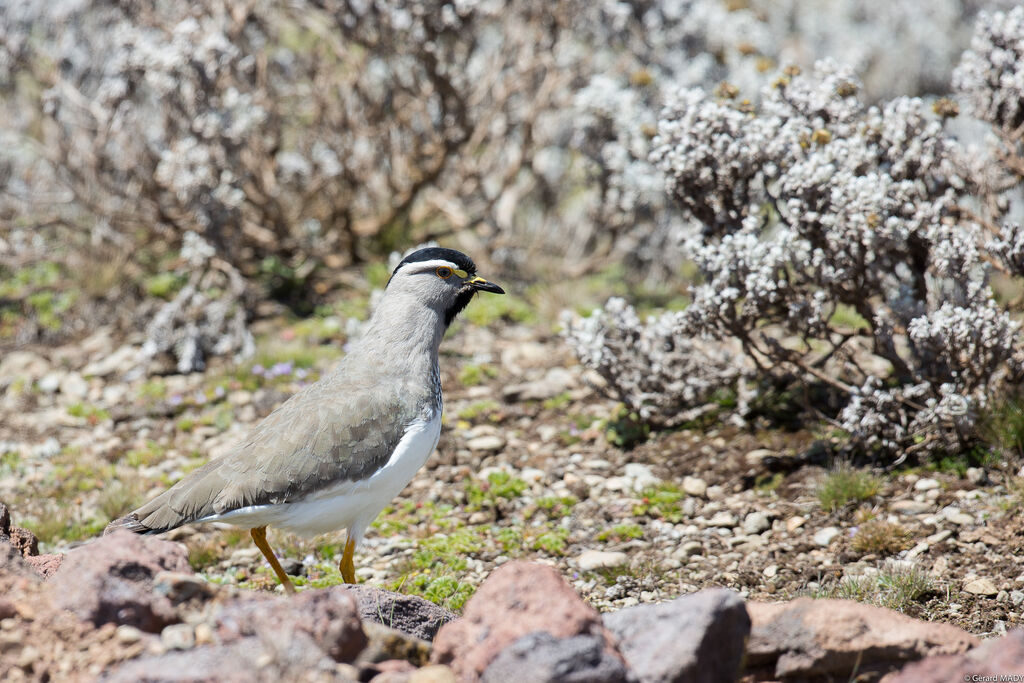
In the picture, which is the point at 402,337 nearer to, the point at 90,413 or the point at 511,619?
the point at 511,619

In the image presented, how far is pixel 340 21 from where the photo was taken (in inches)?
348

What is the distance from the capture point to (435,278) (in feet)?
18.7

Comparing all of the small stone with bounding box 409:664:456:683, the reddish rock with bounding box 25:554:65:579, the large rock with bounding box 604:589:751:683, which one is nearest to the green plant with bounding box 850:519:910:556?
the large rock with bounding box 604:589:751:683

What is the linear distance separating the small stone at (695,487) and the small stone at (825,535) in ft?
2.69

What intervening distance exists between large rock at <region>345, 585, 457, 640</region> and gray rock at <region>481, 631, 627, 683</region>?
2.88 ft

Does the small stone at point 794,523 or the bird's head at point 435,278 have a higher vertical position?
the bird's head at point 435,278

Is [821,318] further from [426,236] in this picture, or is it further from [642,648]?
[426,236]

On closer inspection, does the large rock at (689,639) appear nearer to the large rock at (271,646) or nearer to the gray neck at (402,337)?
the large rock at (271,646)

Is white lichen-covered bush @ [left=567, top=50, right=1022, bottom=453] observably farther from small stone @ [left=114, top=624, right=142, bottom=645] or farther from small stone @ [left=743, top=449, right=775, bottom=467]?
small stone @ [left=114, top=624, right=142, bottom=645]

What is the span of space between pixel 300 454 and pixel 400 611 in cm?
114

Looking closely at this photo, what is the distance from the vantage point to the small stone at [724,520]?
5918mm

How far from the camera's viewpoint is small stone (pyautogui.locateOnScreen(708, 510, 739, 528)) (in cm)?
592

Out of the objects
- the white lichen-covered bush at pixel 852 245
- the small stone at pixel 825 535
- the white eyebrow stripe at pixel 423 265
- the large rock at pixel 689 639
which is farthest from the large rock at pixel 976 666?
the white eyebrow stripe at pixel 423 265

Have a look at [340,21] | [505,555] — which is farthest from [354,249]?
[505,555]
